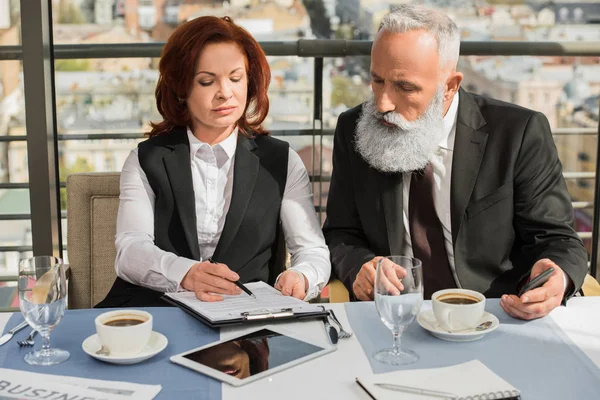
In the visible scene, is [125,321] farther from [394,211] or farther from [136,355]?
[394,211]

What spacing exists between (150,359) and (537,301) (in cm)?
73

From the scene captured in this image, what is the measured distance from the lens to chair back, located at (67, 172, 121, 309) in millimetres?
2170

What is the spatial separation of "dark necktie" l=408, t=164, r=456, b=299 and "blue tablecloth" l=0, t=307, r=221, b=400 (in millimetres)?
727

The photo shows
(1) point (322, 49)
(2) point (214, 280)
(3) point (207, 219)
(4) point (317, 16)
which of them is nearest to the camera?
(2) point (214, 280)

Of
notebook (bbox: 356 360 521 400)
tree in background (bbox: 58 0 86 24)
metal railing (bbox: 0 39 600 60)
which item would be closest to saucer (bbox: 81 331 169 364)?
notebook (bbox: 356 360 521 400)

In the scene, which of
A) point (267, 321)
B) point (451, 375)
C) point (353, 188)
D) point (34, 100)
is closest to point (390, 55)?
point (353, 188)

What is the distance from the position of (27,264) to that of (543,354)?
896mm

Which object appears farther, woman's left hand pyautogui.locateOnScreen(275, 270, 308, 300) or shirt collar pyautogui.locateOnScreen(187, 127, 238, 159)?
shirt collar pyautogui.locateOnScreen(187, 127, 238, 159)

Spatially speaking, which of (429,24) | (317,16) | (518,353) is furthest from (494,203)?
(317,16)

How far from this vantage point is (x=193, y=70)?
6.55 ft

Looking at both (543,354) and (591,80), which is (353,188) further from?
(591,80)

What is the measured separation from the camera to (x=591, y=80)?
1756cm

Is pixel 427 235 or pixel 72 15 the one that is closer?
pixel 427 235

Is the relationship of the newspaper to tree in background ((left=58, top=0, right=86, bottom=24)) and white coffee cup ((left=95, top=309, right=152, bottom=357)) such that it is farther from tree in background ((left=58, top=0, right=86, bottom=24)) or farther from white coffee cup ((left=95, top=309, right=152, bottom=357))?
tree in background ((left=58, top=0, right=86, bottom=24))
